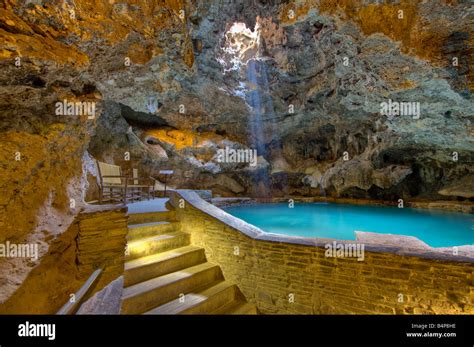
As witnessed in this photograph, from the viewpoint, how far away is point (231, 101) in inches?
574

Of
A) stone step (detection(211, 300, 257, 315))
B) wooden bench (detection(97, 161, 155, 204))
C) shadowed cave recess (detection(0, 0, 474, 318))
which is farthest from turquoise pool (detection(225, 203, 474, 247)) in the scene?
wooden bench (detection(97, 161, 155, 204))

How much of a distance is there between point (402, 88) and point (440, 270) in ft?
21.3

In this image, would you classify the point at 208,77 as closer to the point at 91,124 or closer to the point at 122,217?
the point at 91,124

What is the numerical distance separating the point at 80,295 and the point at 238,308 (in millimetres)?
2489

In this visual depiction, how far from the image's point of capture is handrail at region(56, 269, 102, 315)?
2631mm

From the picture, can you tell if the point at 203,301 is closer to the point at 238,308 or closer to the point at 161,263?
the point at 238,308

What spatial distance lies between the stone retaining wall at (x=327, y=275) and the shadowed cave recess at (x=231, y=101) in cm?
257

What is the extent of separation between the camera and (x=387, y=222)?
9.91m

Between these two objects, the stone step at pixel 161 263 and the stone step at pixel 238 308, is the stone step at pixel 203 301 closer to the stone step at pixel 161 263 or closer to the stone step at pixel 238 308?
the stone step at pixel 238 308

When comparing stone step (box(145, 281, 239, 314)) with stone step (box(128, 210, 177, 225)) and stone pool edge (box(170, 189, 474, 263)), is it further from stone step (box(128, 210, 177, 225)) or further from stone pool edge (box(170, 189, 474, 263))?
stone step (box(128, 210, 177, 225))

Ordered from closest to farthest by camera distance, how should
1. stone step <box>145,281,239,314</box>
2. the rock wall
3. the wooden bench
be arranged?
the rock wall
stone step <box>145,281,239,314</box>
the wooden bench

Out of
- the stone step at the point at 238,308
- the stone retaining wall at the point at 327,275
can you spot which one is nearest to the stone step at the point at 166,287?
the stone retaining wall at the point at 327,275

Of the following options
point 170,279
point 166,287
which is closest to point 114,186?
point 170,279

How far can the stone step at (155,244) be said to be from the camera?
4473 millimetres
